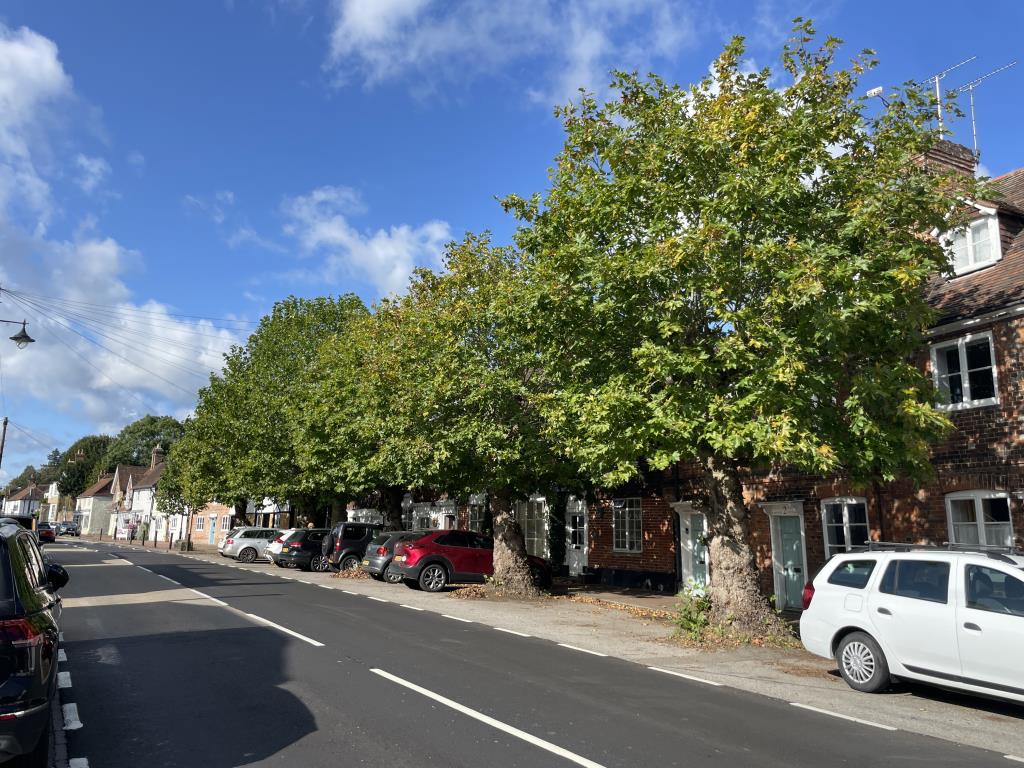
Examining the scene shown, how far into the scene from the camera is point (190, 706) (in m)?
6.98

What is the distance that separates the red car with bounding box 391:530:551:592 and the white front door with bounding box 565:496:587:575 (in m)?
3.63

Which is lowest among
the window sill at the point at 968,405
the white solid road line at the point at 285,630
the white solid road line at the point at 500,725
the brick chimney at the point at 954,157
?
the white solid road line at the point at 285,630

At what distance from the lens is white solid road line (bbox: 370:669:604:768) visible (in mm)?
5656

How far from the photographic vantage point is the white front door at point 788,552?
663 inches

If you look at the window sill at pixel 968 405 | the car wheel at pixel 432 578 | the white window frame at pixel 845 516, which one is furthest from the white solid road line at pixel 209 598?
the window sill at pixel 968 405

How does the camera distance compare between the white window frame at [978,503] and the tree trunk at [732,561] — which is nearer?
the tree trunk at [732,561]

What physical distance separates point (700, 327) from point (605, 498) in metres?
12.5

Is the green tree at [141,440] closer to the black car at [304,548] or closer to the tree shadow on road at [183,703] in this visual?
the black car at [304,548]

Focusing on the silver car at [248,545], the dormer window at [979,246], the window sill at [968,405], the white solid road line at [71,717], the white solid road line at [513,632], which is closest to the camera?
the white solid road line at [71,717]

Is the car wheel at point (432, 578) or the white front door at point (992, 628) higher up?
the white front door at point (992, 628)

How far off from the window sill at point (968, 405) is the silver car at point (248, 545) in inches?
1182

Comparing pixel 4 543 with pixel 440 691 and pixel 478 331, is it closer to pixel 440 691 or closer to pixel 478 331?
pixel 440 691

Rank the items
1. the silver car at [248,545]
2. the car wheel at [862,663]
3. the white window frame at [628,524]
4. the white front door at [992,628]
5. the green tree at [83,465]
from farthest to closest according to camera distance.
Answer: the green tree at [83,465]
the silver car at [248,545]
the white window frame at [628,524]
the car wheel at [862,663]
the white front door at [992,628]

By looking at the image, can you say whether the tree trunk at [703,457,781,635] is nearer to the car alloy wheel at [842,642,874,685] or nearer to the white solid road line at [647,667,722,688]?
the white solid road line at [647,667,722,688]
